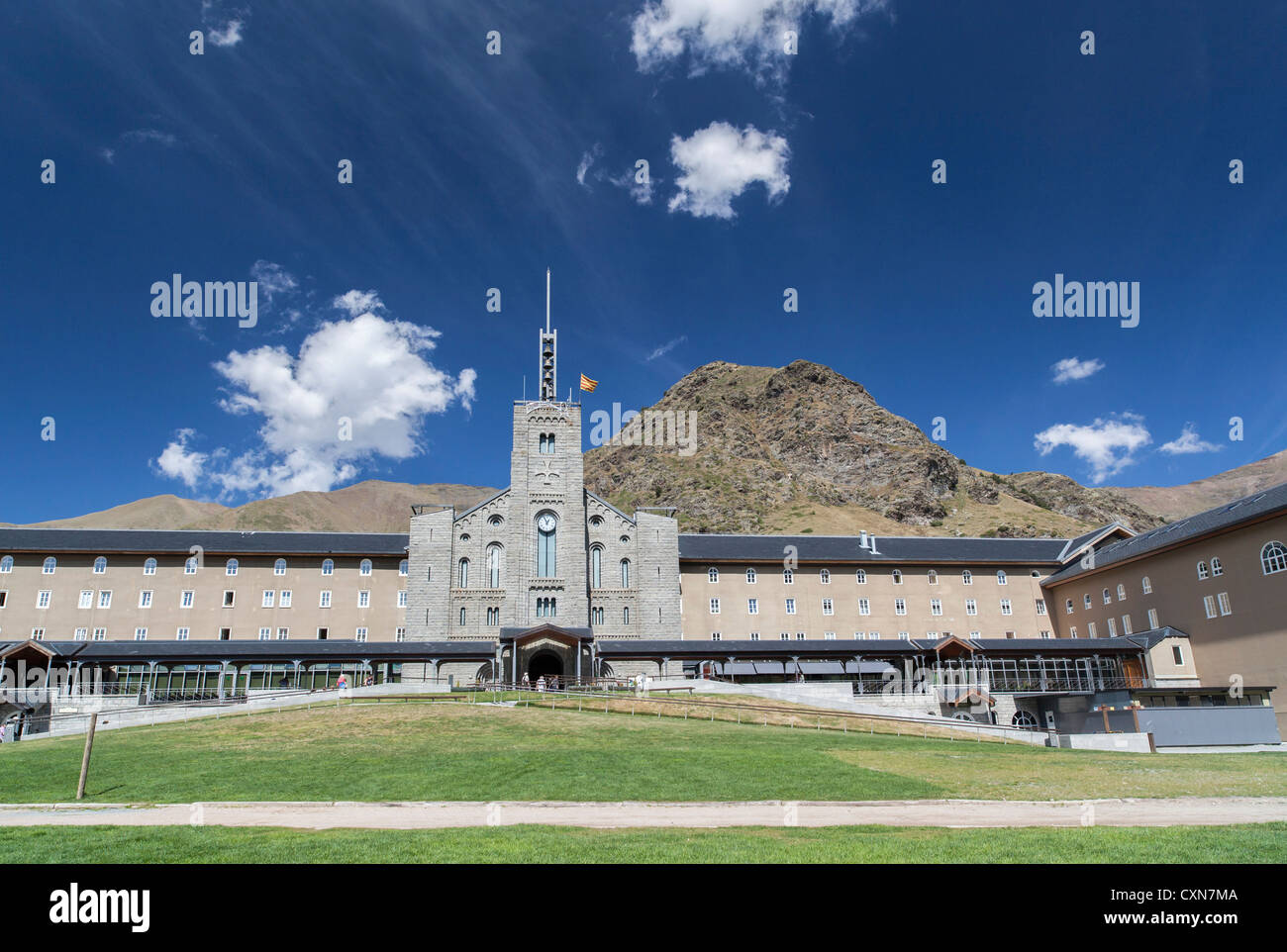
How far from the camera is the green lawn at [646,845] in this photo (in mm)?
11000

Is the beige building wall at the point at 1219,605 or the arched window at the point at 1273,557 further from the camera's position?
the beige building wall at the point at 1219,605

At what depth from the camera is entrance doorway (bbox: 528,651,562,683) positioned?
62.1 meters

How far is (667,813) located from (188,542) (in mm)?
60978

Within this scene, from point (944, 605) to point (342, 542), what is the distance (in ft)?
169

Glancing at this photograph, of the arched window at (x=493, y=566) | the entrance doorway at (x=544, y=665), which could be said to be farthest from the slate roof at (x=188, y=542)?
the entrance doorway at (x=544, y=665)

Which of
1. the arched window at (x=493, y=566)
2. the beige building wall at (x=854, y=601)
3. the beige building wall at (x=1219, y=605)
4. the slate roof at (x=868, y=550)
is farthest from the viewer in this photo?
the slate roof at (x=868, y=550)

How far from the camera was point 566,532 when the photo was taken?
66.2 metres

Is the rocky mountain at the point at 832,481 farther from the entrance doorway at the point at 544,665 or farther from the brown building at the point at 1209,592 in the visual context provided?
the entrance doorway at the point at 544,665

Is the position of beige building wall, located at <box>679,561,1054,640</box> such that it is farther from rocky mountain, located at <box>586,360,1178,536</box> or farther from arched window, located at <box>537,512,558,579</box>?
rocky mountain, located at <box>586,360,1178,536</box>

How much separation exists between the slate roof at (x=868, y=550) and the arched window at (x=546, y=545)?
420 inches

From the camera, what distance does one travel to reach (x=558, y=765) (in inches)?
954

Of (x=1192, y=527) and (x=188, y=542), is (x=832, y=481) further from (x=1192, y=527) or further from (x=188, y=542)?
(x=188, y=542)
